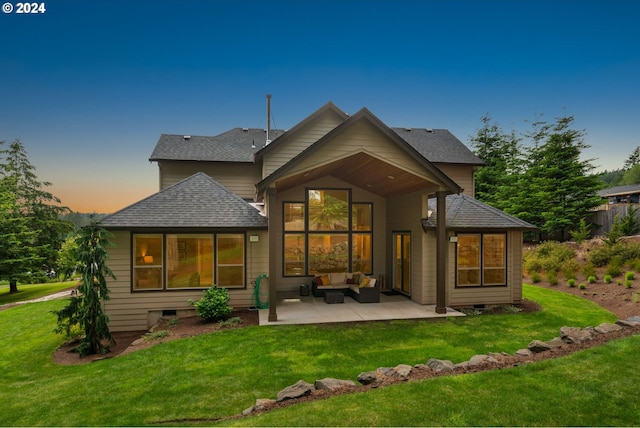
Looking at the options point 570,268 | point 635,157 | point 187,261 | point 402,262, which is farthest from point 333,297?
point 635,157

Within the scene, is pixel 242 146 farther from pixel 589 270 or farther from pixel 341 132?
pixel 589 270

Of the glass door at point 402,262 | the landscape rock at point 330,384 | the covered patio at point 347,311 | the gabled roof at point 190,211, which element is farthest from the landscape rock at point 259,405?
the glass door at point 402,262

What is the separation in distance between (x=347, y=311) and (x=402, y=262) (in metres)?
3.16

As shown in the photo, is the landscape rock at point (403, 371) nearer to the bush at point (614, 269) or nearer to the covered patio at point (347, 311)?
the covered patio at point (347, 311)

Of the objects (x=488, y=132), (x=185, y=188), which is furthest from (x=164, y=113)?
(x=488, y=132)

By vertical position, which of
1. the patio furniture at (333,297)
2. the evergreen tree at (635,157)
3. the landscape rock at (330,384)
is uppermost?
the evergreen tree at (635,157)

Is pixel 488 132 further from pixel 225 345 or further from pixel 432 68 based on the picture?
pixel 225 345

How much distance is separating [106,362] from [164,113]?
17.9 m

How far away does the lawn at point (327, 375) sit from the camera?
342 centimetres

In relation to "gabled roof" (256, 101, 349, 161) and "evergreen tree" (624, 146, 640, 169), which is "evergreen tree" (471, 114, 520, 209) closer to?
"gabled roof" (256, 101, 349, 161)

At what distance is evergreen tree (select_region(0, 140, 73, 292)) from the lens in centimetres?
1919

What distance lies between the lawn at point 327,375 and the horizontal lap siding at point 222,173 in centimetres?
769

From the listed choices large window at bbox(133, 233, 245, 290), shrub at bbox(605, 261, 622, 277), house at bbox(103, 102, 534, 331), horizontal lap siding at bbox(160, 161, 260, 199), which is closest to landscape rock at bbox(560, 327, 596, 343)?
house at bbox(103, 102, 534, 331)

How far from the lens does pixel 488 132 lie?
28.4 meters
